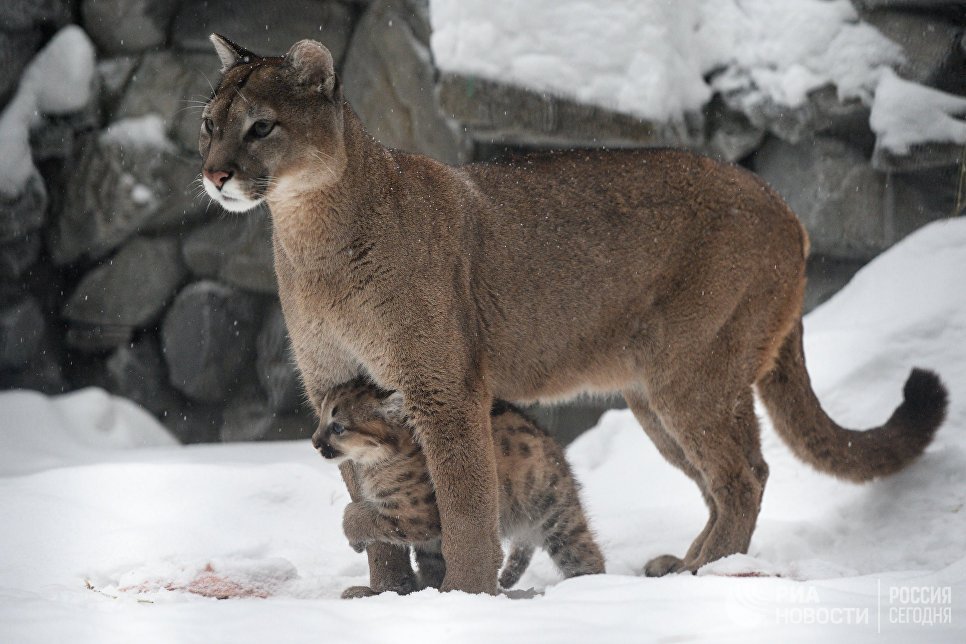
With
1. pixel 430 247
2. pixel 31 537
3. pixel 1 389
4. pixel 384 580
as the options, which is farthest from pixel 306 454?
pixel 430 247

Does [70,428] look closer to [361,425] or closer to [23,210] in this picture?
[23,210]

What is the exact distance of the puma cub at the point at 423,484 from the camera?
15.0 ft

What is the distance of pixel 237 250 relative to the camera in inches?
353

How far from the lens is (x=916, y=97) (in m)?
6.95

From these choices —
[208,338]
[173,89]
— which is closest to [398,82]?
[173,89]

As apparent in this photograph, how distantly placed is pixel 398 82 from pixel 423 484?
4.38 metres

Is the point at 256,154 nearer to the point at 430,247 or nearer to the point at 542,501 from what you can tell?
the point at 430,247

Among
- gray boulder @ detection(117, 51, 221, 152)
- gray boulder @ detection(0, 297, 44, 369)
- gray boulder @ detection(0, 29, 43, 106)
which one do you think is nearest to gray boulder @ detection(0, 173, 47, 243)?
gray boulder @ detection(0, 297, 44, 369)

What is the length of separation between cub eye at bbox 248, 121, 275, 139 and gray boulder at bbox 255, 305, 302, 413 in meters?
4.90

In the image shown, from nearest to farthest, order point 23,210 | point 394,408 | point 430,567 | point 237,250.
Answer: point 394,408 → point 430,567 → point 23,210 → point 237,250

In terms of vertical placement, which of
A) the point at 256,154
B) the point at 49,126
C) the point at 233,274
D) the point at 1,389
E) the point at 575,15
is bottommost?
the point at 1,389

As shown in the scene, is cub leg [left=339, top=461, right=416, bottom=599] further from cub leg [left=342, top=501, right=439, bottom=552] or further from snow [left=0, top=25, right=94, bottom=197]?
snow [left=0, top=25, right=94, bottom=197]

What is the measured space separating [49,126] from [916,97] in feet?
20.4

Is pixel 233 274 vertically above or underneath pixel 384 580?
underneath
